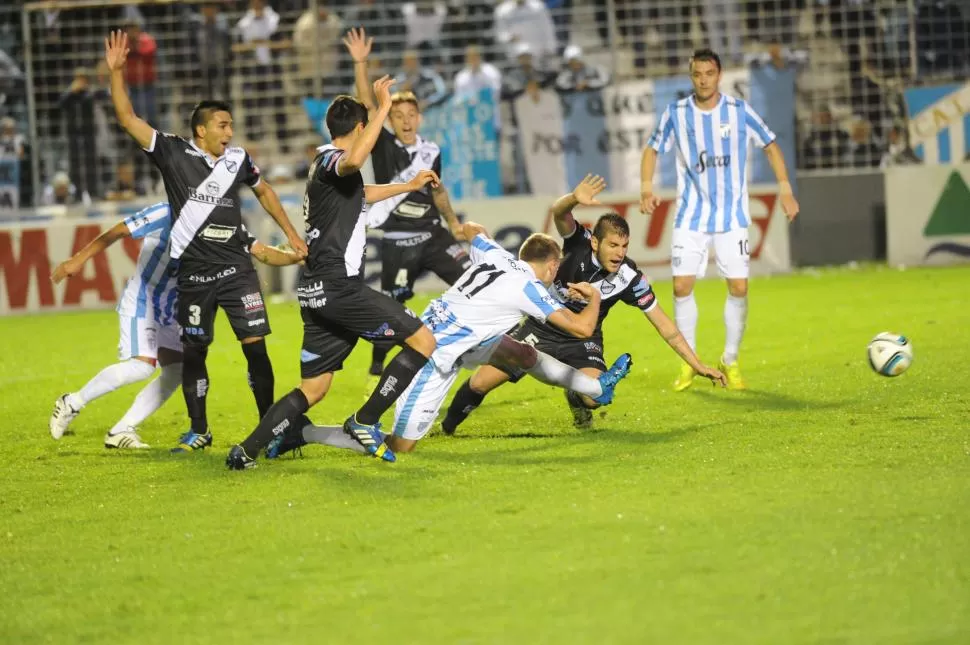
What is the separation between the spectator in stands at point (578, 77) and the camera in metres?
17.7

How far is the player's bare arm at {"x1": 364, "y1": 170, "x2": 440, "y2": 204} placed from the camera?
754 centimetres

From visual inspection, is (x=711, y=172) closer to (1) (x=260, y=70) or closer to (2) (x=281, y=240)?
(2) (x=281, y=240)

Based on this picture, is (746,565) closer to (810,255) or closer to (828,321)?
(828,321)

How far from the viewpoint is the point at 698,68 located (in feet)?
33.0

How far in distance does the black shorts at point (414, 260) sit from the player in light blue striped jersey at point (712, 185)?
1.67m

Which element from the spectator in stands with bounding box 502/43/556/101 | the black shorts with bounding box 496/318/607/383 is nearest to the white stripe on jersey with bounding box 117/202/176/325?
the black shorts with bounding box 496/318/607/383

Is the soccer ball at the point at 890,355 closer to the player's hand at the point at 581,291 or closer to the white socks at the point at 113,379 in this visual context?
the player's hand at the point at 581,291

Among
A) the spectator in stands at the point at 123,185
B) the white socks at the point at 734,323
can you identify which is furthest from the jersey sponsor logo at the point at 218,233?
the spectator in stands at the point at 123,185

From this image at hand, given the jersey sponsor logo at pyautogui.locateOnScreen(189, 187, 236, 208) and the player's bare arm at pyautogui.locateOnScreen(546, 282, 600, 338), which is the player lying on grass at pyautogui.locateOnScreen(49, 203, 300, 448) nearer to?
the jersey sponsor logo at pyautogui.locateOnScreen(189, 187, 236, 208)

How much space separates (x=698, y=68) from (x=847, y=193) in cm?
809

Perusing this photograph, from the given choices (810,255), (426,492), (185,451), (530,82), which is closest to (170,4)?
(530,82)

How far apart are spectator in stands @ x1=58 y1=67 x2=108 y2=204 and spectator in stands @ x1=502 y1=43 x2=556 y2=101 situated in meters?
5.44

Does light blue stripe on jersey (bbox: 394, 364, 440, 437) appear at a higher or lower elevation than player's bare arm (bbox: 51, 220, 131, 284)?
lower

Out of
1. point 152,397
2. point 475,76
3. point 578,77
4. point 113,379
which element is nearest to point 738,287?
point 152,397
